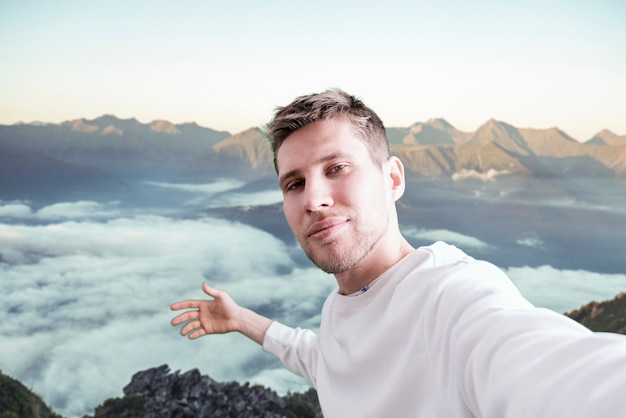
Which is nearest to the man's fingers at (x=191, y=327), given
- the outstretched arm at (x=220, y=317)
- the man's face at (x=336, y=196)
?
the outstretched arm at (x=220, y=317)

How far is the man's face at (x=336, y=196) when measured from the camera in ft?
3.55

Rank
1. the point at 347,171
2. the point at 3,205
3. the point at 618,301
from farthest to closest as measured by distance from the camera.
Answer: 1. the point at 3,205
2. the point at 618,301
3. the point at 347,171

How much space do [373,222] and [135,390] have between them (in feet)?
23.6

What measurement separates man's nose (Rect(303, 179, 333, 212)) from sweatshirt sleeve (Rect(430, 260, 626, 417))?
40 centimetres

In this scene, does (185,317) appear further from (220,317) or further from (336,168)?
(336,168)

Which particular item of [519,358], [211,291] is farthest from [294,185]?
[211,291]

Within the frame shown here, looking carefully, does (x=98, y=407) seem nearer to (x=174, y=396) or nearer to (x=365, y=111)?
(x=174, y=396)

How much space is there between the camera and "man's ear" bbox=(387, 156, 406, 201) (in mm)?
1226

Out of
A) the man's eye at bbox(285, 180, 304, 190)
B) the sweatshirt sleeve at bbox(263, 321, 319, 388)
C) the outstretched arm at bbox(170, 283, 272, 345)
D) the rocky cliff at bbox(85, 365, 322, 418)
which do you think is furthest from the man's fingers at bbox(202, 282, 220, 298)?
the rocky cliff at bbox(85, 365, 322, 418)

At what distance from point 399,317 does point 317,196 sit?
0.33 meters

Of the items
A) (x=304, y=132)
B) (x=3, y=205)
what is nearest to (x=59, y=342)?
(x=3, y=205)

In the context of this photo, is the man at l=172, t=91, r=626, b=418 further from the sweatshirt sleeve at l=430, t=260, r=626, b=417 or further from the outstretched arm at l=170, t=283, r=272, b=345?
the outstretched arm at l=170, t=283, r=272, b=345

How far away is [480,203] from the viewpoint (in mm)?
18547

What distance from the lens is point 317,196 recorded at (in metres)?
1.08
